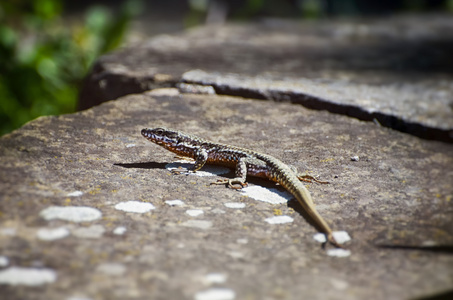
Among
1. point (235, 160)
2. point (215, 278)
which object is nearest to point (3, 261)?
point (215, 278)

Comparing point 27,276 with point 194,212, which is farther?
point 194,212

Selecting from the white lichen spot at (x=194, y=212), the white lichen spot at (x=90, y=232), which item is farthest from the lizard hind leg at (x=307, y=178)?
the white lichen spot at (x=90, y=232)

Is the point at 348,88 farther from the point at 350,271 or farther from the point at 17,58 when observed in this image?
the point at 17,58

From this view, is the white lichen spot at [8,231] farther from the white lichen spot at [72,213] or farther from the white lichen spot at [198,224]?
the white lichen spot at [198,224]

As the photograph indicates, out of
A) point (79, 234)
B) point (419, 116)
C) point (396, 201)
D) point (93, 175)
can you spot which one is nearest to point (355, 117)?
point (419, 116)

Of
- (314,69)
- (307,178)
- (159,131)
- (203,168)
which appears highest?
(314,69)

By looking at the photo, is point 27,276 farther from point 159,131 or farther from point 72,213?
point 159,131

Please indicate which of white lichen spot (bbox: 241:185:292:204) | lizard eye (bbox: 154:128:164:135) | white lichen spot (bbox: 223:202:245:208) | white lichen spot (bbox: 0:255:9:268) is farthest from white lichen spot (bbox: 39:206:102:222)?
lizard eye (bbox: 154:128:164:135)
